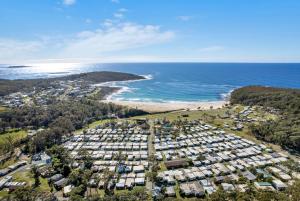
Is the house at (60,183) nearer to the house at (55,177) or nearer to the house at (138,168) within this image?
the house at (55,177)

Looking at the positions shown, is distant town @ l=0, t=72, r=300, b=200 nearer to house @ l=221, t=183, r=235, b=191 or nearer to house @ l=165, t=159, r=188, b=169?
house @ l=221, t=183, r=235, b=191

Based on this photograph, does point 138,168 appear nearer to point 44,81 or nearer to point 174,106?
point 174,106

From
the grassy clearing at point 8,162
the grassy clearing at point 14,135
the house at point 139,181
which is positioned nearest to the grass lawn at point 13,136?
the grassy clearing at point 14,135

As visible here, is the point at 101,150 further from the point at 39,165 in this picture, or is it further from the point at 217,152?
the point at 217,152

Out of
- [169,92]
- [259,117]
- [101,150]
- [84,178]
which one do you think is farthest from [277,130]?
[169,92]

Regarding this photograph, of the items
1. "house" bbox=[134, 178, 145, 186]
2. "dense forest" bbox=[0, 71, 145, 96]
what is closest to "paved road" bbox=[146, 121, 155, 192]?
"house" bbox=[134, 178, 145, 186]
